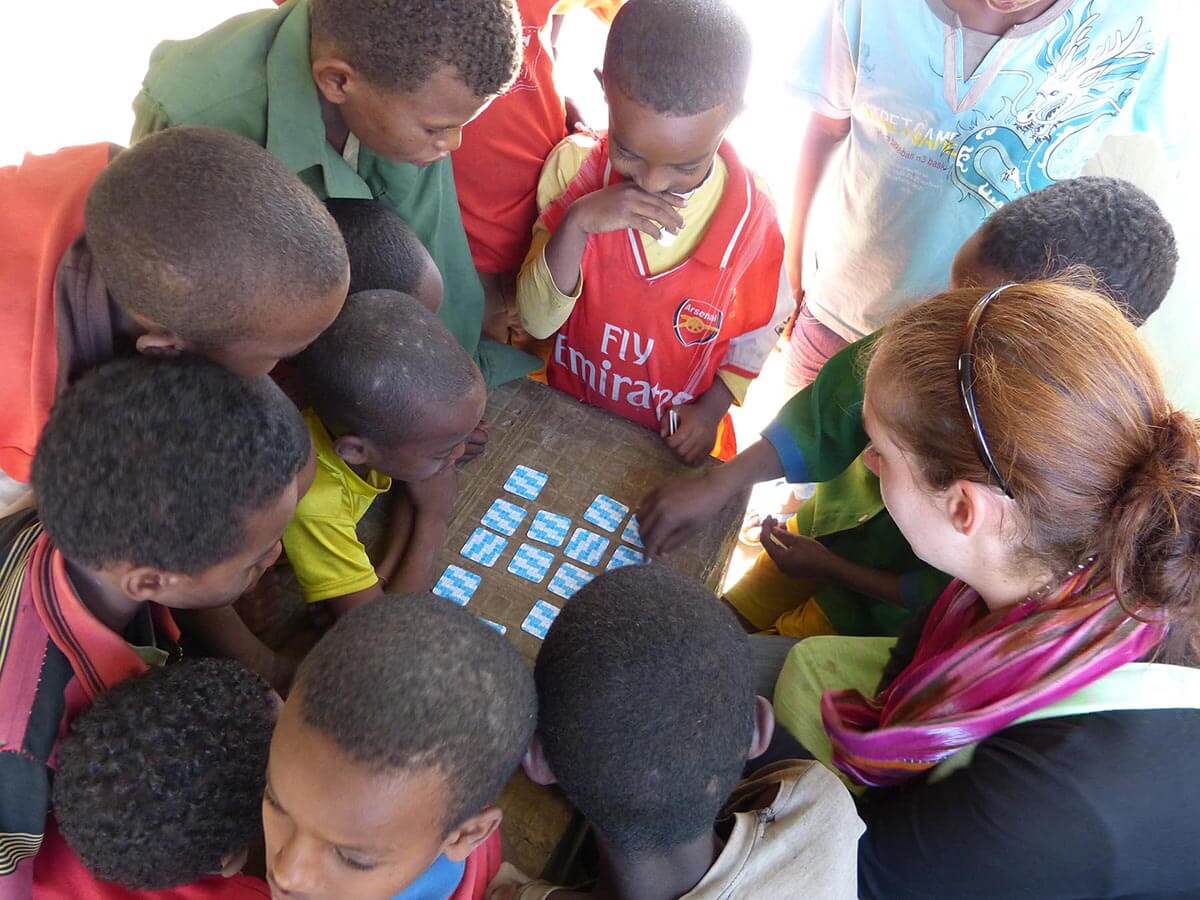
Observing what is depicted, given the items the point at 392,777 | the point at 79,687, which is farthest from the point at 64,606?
the point at 392,777

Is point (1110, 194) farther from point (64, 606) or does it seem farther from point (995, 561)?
point (64, 606)

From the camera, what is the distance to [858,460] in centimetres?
193

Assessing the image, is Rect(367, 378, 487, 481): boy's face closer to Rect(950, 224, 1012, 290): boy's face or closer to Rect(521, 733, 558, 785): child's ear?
Rect(521, 733, 558, 785): child's ear

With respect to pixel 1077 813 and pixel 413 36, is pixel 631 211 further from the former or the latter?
pixel 1077 813

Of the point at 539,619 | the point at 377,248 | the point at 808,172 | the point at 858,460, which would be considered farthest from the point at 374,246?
the point at 808,172

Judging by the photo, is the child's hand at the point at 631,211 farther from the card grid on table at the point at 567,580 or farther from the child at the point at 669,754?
the child at the point at 669,754

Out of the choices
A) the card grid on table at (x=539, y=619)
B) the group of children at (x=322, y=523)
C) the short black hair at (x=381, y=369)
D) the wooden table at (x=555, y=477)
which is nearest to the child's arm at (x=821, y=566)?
the group of children at (x=322, y=523)

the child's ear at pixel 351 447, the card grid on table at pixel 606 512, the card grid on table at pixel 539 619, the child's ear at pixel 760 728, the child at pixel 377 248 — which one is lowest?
the card grid on table at pixel 539 619

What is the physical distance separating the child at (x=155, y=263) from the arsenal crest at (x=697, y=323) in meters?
1.02

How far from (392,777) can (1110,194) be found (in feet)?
5.11

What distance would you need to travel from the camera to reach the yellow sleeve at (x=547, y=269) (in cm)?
195

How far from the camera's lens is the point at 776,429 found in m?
1.90

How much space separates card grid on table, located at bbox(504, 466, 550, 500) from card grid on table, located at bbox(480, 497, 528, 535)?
0.04 meters

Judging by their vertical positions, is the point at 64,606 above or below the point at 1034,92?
below
